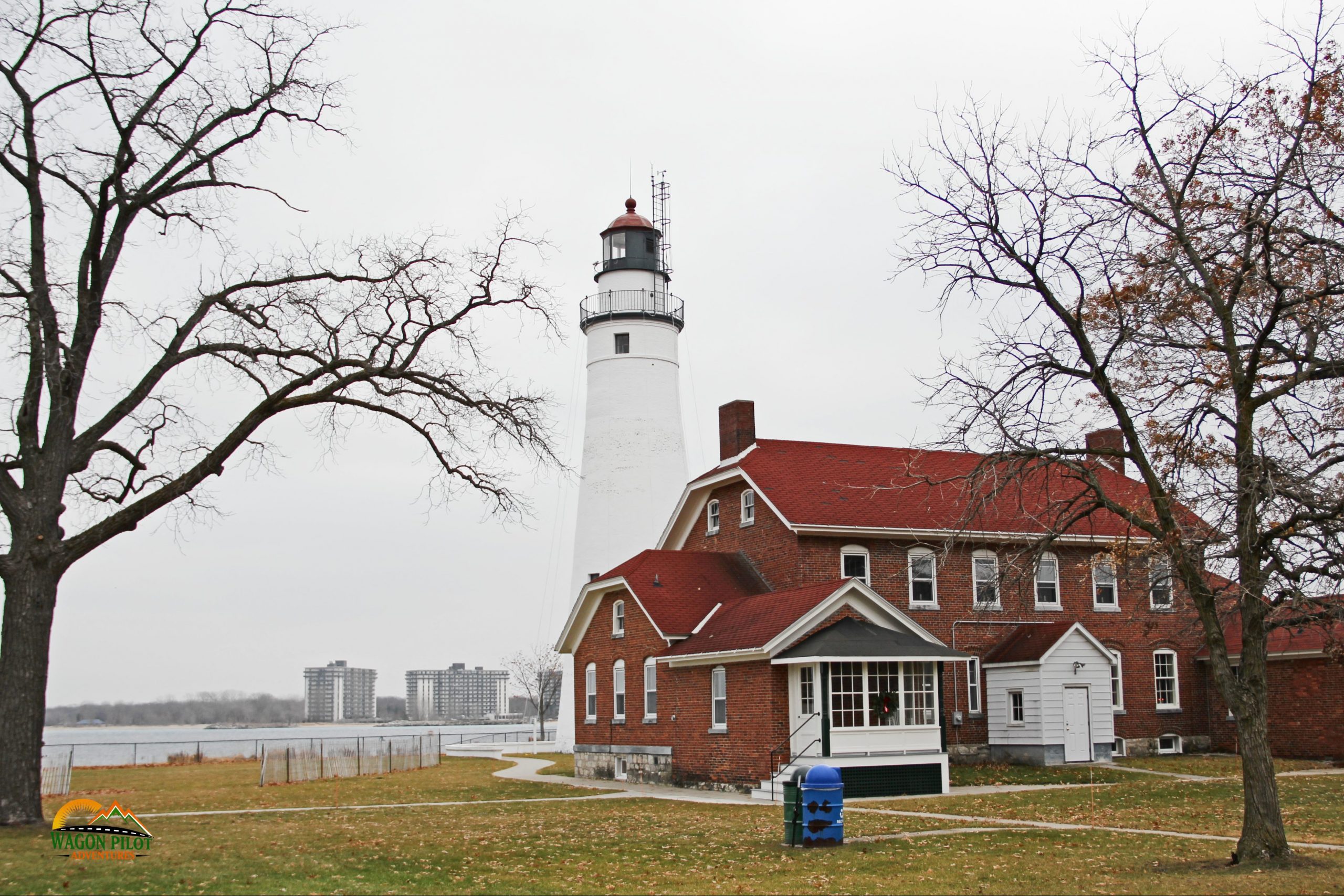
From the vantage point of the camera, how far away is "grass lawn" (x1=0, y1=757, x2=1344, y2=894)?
13.3 meters

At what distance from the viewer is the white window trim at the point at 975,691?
3253 centimetres

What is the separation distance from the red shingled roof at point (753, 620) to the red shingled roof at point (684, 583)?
678mm

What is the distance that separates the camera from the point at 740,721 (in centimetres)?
2684

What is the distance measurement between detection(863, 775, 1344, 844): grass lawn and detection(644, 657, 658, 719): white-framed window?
295 inches

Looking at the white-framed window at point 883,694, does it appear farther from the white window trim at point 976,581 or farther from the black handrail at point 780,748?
the white window trim at point 976,581

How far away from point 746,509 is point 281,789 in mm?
13651

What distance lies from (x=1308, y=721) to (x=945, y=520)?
11.1 meters

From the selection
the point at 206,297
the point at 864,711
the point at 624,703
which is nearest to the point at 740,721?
the point at 864,711

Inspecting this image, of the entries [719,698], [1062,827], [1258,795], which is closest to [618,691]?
[719,698]

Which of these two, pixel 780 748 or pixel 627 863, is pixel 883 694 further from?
pixel 627 863

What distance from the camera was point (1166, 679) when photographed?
1410 inches

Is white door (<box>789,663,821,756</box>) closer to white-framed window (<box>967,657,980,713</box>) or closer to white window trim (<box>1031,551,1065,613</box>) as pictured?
white-framed window (<box>967,657,980,713</box>)

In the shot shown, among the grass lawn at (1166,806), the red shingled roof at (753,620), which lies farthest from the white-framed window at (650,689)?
the grass lawn at (1166,806)


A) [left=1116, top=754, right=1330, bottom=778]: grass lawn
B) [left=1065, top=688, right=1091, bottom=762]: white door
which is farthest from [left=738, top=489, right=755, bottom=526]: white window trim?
[left=1116, top=754, right=1330, bottom=778]: grass lawn
